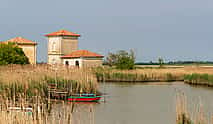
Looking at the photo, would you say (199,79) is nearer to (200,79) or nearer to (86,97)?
(200,79)

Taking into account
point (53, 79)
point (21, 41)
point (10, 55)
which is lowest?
point (53, 79)

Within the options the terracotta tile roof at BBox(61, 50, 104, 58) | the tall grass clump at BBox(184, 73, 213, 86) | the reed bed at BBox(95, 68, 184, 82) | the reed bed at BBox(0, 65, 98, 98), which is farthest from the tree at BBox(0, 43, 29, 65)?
the reed bed at BBox(0, 65, 98, 98)

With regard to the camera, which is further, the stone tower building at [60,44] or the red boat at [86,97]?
the stone tower building at [60,44]

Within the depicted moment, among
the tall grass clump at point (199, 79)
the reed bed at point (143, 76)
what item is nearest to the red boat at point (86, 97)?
the tall grass clump at point (199, 79)

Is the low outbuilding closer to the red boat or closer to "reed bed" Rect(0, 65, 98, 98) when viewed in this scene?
"reed bed" Rect(0, 65, 98, 98)

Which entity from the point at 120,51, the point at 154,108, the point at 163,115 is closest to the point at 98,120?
the point at 163,115

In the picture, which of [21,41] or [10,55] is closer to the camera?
[10,55]

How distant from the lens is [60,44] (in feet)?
166

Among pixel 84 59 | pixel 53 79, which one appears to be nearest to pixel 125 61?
pixel 84 59

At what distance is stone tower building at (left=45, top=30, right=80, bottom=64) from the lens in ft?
166

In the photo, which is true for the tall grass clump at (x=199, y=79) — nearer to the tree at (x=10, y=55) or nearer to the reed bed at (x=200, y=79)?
the reed bed at (x=200, y=79)

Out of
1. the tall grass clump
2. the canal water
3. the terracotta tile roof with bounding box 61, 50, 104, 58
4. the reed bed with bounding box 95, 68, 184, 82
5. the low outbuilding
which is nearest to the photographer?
the canal water

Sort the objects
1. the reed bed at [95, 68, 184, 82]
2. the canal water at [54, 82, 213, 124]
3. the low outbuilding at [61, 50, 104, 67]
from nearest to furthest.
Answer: the canal water at [54, 82, 213, 124]
the reed bed at [95, 68, 184, 82]
the low outbuilding at [61, 50, 104, 67]

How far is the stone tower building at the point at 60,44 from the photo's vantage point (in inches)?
1996
